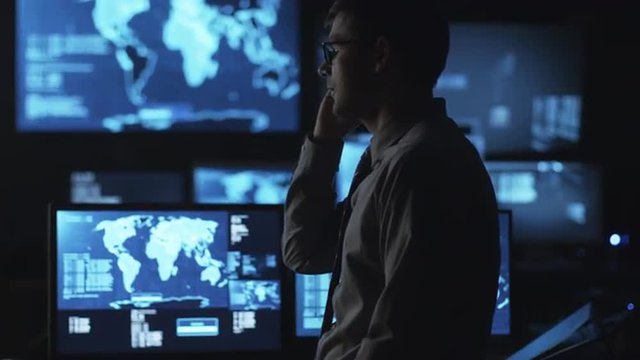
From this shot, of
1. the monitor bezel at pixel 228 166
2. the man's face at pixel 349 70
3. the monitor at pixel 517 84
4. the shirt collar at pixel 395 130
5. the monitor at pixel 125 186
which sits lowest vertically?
the monitor at pixel 125 186

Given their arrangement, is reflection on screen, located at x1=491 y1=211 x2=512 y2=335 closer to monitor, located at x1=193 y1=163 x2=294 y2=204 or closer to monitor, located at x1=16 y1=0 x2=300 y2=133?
monitor, located at x1=193 y1=163 x2=294 y2=204

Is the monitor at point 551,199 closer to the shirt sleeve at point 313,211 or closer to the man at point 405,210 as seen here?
the shirt sleeve at point 313,211

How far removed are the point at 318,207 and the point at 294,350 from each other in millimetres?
581

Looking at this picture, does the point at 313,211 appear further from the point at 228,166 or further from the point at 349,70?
the point at 228,166

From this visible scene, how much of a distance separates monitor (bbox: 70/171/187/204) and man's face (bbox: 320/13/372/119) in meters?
3.27

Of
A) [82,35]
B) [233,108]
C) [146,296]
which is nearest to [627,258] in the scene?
[233,108]

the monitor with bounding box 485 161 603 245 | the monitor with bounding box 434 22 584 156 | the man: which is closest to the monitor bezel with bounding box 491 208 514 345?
the man

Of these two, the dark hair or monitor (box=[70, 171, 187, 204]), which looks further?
monitor (box=[70, 171, 187, 204])

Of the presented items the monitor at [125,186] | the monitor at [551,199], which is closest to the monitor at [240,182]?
the monitor at [125,186]

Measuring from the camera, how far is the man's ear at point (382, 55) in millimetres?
1323

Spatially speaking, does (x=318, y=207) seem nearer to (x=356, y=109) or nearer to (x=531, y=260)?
(x=356, y=109)

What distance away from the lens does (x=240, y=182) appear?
383 cm

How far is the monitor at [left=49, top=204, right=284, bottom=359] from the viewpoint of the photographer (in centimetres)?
209

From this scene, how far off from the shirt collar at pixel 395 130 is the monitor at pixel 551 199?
3.11 m
